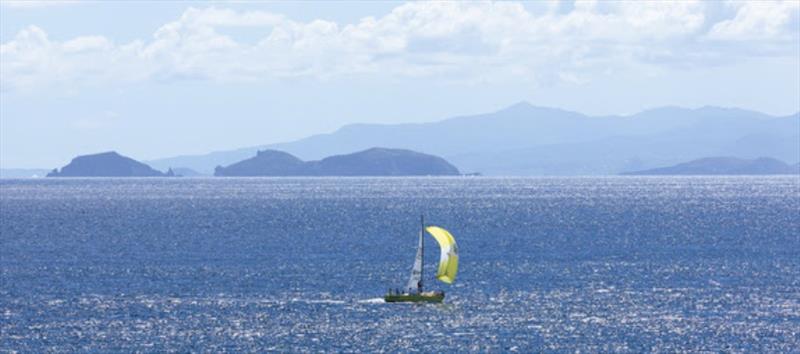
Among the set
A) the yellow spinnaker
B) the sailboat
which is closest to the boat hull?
the sailboat

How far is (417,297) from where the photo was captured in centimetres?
9869

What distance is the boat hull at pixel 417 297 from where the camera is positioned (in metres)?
97.9

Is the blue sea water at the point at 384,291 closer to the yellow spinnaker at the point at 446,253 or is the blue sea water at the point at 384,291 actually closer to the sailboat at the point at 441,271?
the sailboat at the point at 441,271

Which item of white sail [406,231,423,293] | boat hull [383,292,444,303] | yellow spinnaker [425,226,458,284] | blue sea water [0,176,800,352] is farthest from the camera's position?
white sail [406,231,423,293]

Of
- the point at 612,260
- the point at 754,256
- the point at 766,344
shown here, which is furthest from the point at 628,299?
the point at 754,256

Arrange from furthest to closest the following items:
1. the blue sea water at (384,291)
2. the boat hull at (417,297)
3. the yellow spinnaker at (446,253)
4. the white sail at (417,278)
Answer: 1. the white sail at (417,278)
2. the yellow spinnaker at (446,253)
3. the boat hull at (417,297)
4. the blue sea water at (384,291)

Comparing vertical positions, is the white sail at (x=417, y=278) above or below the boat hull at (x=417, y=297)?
above

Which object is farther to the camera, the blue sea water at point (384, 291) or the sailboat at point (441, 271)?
Result: the sailboat at point (441, 271)

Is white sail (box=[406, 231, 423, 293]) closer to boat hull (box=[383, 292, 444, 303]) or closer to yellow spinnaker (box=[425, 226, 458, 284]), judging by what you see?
boat hull (box=[383, 292, 444, 303])

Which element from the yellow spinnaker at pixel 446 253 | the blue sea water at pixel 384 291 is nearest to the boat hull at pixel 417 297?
the blue sea water at pixel 384 291

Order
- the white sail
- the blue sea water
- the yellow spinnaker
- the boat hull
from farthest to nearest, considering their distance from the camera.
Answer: the white sail
the yellow spinnaker
the boat hull
the blue sea water

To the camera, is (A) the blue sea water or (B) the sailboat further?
(B) the sailboat

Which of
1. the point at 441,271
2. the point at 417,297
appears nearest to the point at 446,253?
the point at 441,271

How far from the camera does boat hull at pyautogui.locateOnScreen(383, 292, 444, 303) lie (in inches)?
3856
